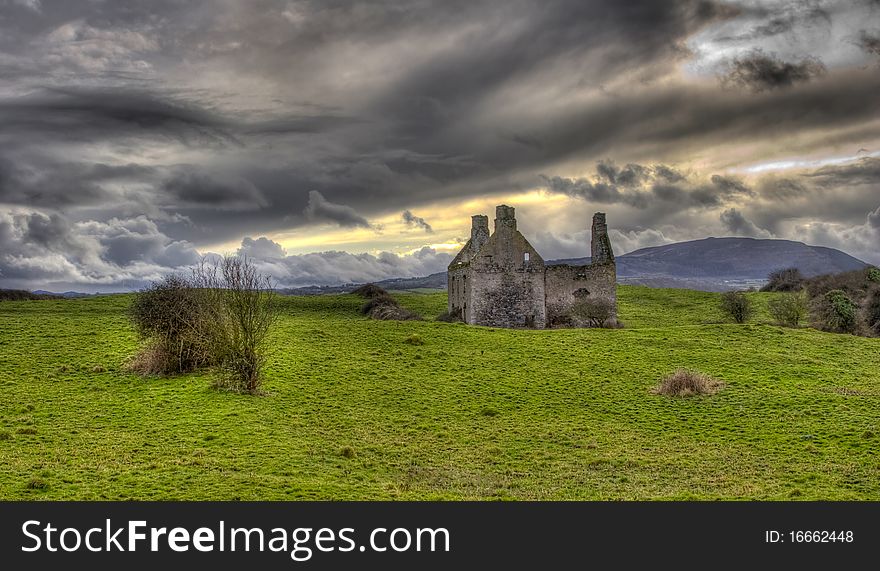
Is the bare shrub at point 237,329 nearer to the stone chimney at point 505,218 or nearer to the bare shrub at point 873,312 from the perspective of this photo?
the stone chimney at point 505,218

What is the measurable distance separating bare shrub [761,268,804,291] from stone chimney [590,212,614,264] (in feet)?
151

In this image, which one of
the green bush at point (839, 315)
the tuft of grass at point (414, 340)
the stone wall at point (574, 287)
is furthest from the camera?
the stone wall at point (574, 287)

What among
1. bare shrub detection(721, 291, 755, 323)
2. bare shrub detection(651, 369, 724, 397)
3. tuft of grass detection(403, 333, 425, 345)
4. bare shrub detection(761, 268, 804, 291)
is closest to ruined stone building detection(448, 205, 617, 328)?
bare shrub detection(721, 291, 755, 323)

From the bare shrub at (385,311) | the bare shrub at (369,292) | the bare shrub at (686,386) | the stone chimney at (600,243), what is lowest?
the bare shrub at (686,386)

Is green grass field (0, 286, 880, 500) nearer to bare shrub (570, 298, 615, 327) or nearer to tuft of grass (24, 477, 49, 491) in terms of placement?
tuft of grass (24, 477, 49, 491)

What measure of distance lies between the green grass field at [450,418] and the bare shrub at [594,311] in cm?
1120

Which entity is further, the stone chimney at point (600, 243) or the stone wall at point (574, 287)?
the stone chimney at point (600, 243)

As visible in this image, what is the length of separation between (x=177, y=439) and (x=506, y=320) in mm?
45799

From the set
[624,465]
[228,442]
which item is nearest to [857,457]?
[624,465]

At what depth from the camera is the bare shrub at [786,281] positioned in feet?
350

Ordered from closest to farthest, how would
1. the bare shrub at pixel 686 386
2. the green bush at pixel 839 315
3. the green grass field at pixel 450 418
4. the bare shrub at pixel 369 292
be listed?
1. the green grass field at pixel 450 418
2. the bare shrub at pixel 686 386
3. the green bush at pixel 839 315
4. the bare shrub at pixel 369 292

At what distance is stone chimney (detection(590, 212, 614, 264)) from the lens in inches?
2960

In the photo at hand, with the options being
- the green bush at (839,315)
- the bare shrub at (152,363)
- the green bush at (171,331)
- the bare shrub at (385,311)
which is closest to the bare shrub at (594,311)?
the bare shrub at (385,311)

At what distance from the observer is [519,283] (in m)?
71.4
